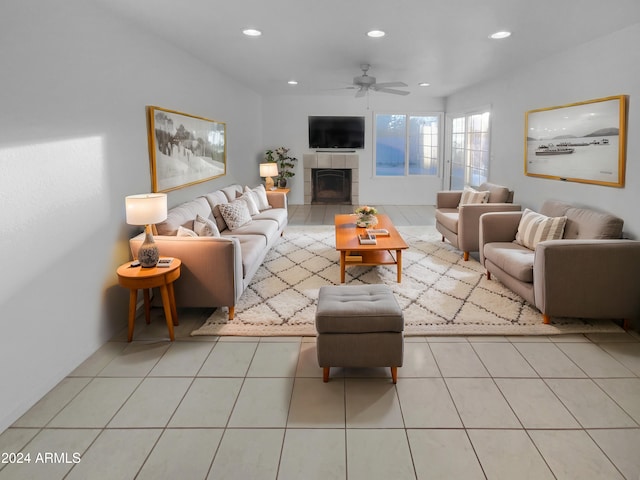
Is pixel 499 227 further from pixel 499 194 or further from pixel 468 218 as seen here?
pixel 499 194

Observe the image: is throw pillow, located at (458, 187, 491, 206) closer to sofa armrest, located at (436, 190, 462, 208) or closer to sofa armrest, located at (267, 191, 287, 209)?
sofa armrest, located at (436, 190, 462, 208)

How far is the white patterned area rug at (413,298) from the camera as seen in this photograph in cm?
355

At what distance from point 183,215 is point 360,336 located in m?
2.40

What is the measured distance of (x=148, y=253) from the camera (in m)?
3.35

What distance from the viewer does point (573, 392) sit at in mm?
2660

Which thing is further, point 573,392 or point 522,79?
point 522,79

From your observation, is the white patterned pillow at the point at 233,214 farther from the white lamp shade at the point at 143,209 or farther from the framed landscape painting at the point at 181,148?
the white lamp shade at the point at 143,209

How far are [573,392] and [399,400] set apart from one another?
105 cm

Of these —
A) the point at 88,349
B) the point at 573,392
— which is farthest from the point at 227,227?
the point at 573,392

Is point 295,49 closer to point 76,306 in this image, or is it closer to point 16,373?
point 76,306

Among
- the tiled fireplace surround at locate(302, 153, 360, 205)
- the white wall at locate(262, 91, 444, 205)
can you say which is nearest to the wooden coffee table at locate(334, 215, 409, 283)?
the tiled fireplace surround at locate(302, 153, 360, 205)

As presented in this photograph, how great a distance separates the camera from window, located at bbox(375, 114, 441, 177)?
10039mm

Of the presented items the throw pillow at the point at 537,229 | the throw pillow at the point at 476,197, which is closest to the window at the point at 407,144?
the throw pillow at the point at 476,197

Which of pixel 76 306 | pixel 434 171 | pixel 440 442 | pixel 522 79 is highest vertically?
pixel 522 79
